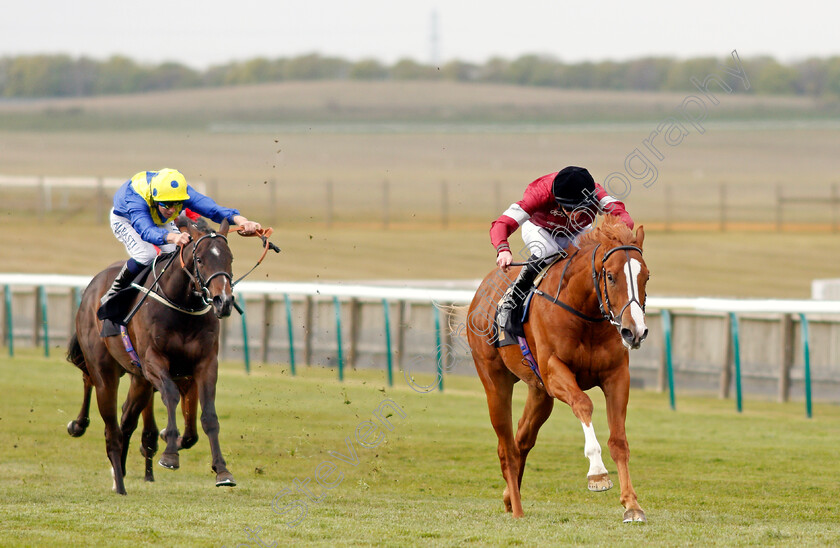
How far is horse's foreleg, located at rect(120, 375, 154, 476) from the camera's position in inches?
305

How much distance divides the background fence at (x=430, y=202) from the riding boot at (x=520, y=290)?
71.5 ft

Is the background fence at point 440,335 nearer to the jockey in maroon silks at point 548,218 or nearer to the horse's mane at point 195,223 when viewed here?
the horse's mane at point 195,223

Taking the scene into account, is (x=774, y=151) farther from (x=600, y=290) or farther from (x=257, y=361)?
(x=600, y=290)

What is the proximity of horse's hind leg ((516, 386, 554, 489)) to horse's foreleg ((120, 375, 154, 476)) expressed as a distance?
2337mm

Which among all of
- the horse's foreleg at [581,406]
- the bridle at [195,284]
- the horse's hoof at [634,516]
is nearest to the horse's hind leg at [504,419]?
the horse's foreleg at [581,406]

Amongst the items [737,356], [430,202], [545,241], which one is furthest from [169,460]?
[430,202]

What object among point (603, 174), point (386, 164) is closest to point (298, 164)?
point (386, 164)

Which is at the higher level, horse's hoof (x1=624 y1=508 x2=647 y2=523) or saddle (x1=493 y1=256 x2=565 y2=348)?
saddle (x1=493 y1=256 x2=565 y2=348)

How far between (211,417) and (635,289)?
8.35 feet

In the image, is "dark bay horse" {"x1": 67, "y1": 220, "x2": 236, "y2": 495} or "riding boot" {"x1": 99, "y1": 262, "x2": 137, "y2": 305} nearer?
"dark bay horse" {"x1": 67, "y1": 220, "x2": 236, "y2": 495}

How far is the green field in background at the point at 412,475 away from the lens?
18.9ft

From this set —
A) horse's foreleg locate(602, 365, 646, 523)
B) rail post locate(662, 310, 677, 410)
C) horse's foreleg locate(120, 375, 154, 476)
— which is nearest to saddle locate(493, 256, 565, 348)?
horse's foreleg locate(602, 365, 646, 523)

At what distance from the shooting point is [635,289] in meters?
5.72

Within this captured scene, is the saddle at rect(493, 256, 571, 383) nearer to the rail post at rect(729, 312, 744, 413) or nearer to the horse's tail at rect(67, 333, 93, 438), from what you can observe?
the horse's tail at rect(67, 333, 93, 438)
